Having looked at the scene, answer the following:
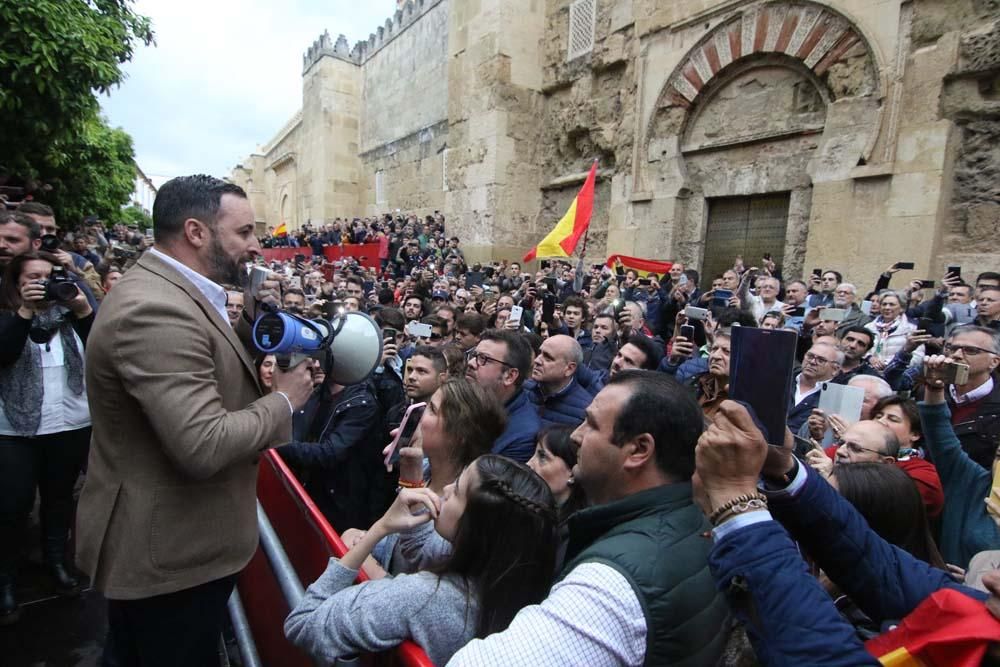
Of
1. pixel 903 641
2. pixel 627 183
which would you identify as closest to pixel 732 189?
pixel 627 183

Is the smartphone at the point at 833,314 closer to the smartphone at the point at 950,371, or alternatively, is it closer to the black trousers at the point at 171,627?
the smartphone at the point at 950,371

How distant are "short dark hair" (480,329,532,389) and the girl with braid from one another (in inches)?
61.5

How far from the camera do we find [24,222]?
2.91m

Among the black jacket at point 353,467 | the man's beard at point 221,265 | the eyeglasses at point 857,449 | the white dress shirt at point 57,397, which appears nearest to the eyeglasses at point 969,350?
the eyeglasses at point 857,449

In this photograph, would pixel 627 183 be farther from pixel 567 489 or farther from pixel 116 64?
pixel 567 489

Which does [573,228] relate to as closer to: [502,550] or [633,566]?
[502,550]

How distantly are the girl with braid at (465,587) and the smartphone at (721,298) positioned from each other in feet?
14.1

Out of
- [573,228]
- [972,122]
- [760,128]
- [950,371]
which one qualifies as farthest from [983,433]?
[760,128]

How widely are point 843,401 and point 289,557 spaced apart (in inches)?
96.3

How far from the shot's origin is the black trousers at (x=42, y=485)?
2.41 meters

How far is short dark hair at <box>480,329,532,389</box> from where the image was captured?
2879 mm

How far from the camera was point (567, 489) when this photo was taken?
6.11 ft

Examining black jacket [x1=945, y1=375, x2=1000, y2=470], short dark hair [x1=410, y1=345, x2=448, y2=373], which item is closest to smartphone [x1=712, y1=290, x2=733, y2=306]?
black jacket [x1=945, y1=375, x2=1000, y2=470]

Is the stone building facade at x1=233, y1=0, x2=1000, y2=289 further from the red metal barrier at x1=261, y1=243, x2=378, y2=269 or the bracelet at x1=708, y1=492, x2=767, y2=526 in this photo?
the bracelet at x1=708, y1=492, x2=767, y2=526
